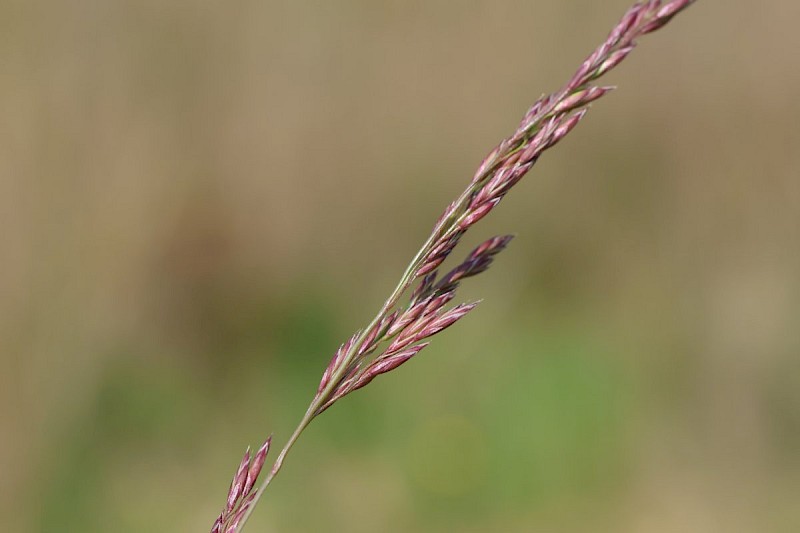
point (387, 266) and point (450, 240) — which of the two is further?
point (387, 266)

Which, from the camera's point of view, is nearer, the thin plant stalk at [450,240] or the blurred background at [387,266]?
the thin plant stalk at [450,240]

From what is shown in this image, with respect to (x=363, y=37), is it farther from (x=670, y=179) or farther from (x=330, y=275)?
(x=670, y=179)

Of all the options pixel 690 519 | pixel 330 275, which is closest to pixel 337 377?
pixel 690 519

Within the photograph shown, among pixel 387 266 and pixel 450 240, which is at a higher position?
pixel 450 240

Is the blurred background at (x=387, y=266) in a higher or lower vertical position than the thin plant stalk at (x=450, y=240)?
lower
